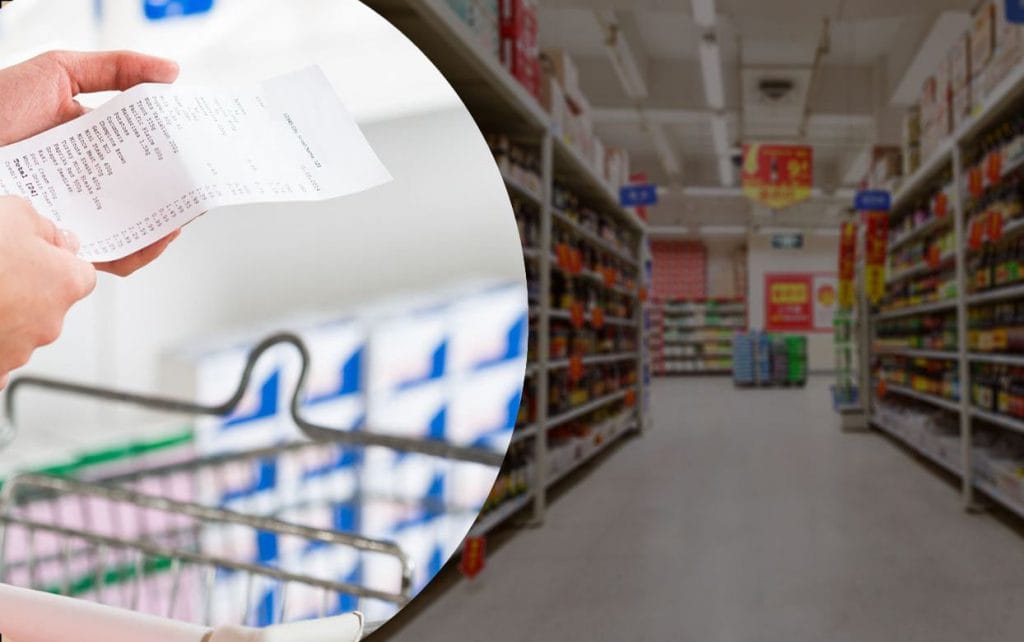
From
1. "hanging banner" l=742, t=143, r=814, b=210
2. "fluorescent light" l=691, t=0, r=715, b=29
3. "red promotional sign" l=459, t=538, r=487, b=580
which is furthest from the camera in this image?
"hanging banner" l=742, t=143, r=814, b=210

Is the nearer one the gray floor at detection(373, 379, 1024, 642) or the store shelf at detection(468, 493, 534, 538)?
the gray floor at detection(373, 379, 1024, 642)

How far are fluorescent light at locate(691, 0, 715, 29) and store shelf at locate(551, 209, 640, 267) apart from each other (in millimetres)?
1670

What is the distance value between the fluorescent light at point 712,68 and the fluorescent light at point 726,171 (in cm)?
321

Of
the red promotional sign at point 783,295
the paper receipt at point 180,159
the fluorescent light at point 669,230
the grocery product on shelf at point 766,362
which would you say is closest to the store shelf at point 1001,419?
the paper receipt at point 180,159

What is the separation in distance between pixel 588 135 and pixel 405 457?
451 centimetres

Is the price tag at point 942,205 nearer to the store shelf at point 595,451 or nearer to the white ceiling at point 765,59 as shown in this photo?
the white ceiling at point 765,59

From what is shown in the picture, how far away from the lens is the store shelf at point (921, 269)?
4.93 meters

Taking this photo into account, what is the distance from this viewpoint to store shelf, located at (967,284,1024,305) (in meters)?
3.34

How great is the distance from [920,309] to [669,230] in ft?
35.6

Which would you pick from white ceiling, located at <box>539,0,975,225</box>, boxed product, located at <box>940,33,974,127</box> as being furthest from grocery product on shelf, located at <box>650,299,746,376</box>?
boxed product, located at <box>940,33,974,127</box>

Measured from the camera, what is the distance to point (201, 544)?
0.69m

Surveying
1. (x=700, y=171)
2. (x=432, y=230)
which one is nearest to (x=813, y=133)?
(x=700, y=171)

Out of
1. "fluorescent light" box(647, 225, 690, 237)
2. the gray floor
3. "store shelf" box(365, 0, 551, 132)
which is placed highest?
"fluorescent light" box(647, 225, 690, 237)

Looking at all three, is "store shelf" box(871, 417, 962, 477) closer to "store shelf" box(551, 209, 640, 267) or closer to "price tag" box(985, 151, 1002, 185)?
"price tag" box(985, 151, 1002, 185)
